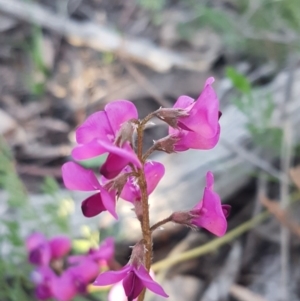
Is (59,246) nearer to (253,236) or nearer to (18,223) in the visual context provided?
(18,223)

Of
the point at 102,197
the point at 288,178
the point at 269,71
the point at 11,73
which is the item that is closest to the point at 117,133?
the point at 102,197

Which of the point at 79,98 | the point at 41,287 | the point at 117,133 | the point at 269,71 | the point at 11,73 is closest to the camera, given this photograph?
the point at 117,133

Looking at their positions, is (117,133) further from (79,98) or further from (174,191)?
(79,98)

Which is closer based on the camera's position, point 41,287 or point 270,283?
point 41,287

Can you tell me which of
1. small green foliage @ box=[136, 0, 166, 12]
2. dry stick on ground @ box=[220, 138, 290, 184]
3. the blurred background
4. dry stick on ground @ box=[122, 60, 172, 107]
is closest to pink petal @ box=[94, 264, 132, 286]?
the blurred background

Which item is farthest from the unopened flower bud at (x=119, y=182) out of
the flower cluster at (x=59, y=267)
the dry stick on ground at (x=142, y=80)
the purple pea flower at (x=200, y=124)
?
the dry stick on ground at (x=142, y=80)

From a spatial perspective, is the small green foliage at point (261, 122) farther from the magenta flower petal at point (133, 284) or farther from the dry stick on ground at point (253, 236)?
the magenta flower petal at point (133, 284)
